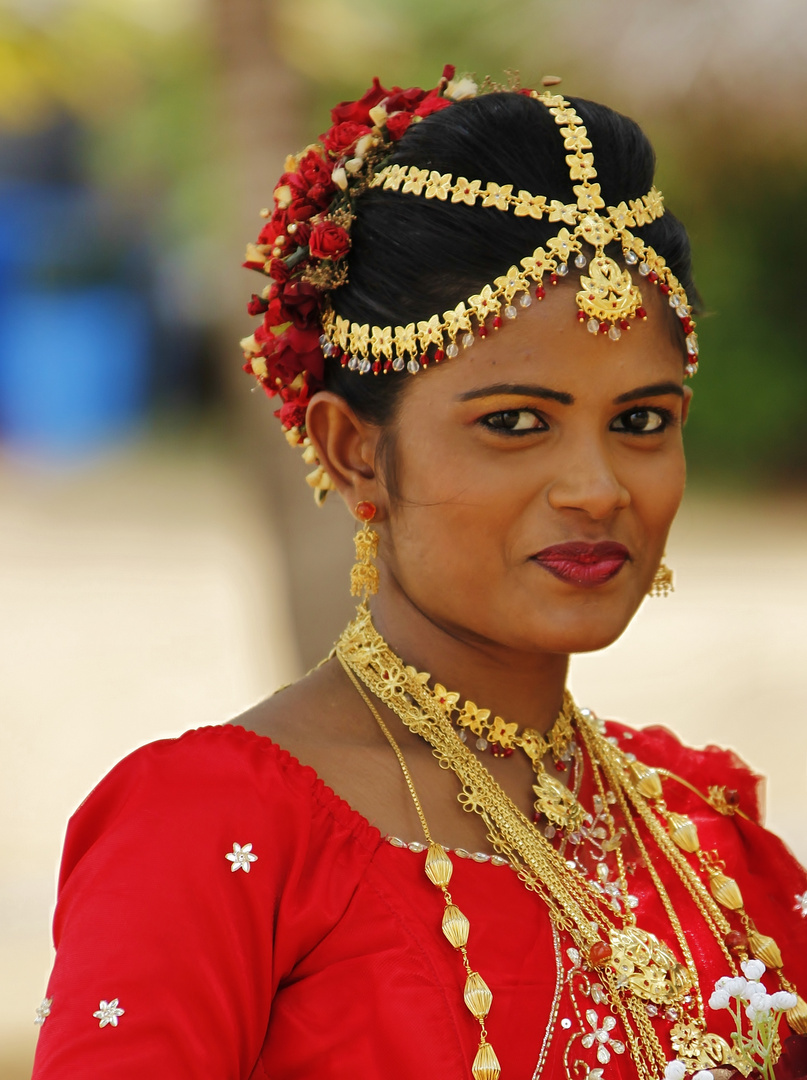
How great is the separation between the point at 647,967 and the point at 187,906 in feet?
2.61

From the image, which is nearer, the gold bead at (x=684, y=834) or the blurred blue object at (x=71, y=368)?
the gold bead at (x=684, y=834)

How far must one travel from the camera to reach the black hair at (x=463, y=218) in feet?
7.30

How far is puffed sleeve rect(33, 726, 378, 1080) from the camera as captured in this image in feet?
5.82

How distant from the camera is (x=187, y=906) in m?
1.84

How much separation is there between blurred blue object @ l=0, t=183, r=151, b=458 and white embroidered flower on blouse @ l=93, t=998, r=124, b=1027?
62.4 ft

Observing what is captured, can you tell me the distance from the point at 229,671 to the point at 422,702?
7.77 metres

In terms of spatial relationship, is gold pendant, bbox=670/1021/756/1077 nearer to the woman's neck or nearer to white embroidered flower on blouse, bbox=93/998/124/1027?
the woman's neck

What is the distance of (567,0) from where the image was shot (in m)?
7.48

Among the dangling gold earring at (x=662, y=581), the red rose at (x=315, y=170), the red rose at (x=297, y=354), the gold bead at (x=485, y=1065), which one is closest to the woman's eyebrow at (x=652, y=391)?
the dangling gold earring at (x=662, y=581)

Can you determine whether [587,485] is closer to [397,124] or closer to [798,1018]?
[397,124]

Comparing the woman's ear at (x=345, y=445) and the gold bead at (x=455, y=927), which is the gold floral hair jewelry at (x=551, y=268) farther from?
the gold bead at (x=455, y=927)

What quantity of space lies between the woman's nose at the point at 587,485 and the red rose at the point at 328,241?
1.81ft

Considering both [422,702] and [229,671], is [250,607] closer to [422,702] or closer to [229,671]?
[229,671]

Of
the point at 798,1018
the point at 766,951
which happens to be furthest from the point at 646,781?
the point at 798,1018
